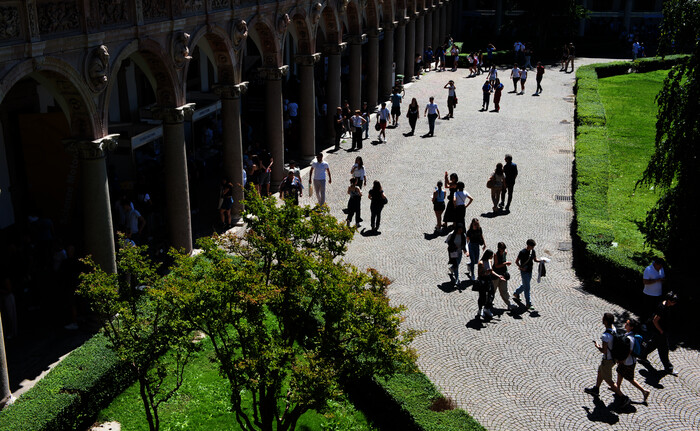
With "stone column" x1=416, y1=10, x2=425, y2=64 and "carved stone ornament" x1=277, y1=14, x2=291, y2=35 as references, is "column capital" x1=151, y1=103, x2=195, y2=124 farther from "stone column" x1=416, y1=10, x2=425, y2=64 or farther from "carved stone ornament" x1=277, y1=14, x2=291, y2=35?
"stone column" x1=416, y1=10, x2=425, y2=64

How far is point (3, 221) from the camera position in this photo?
19438 mm

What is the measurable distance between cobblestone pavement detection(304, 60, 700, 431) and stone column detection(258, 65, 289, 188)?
5.09 feet

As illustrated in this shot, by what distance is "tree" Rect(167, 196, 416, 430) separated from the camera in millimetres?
10078

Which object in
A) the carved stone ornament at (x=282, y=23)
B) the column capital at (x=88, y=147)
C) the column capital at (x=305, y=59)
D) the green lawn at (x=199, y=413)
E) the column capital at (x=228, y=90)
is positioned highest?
the carved stone ornament at (x=282, y=23)

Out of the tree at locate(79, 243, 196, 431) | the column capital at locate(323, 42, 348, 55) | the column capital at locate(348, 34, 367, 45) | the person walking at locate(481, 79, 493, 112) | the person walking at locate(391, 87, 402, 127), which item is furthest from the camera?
the person walking at locate(481, 79, 493, 112)

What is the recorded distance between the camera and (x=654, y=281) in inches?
649

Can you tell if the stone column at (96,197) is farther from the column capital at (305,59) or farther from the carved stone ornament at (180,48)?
the column capital at (305,59)

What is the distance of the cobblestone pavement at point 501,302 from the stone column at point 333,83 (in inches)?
47.1

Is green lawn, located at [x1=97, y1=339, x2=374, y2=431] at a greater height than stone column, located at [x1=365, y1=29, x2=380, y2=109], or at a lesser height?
lesser

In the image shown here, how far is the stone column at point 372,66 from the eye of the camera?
36.2m

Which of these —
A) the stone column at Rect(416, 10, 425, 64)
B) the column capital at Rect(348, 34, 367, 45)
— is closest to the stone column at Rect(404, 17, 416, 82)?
the stone column at Rect(416, 10, 425, 64)

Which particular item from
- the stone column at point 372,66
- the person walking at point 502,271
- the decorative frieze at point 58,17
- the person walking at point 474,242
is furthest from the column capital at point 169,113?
the stone column at point 372,66

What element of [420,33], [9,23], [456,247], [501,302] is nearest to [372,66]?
[420,33]

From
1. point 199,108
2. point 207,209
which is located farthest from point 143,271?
point 199,108
